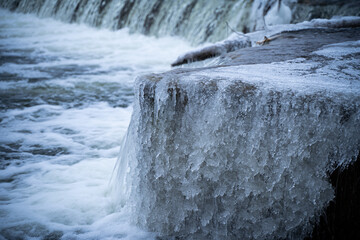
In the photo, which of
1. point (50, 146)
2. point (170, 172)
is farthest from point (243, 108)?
point (50, 146)

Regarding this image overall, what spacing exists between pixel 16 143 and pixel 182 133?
2.54 m

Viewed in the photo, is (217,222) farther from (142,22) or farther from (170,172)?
(142,22)

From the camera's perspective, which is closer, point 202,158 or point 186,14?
point 202,158

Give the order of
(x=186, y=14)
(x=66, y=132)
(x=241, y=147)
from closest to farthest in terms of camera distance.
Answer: (x=241, y=147)
(x=66, y=132)
(x=186, y=14)

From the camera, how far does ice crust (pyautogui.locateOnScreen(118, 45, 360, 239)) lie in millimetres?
1835

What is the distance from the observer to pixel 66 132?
4086 millimetres

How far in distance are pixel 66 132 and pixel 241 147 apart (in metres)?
2.80

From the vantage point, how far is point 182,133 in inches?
81.4

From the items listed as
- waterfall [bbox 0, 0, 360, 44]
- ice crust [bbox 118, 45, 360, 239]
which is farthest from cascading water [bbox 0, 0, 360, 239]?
waterfall [bbox 0, 0, 360, 44]

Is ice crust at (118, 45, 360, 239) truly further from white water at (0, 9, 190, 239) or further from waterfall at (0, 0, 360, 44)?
waterfall at (0, 0, 360, 44)

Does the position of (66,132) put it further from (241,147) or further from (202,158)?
(241,147)

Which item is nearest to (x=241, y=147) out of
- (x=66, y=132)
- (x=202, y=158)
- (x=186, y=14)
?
(x=202, y=158)

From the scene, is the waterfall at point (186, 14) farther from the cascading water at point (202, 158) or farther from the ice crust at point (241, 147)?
the ice crust at point (241, 147)

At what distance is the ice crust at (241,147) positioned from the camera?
6.02 ft
